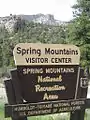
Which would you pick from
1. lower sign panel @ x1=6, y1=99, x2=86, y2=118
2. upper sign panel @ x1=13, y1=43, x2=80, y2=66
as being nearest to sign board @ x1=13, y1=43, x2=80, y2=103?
upper sign panel @ x1=13, y1=43, x2=80, y2=66

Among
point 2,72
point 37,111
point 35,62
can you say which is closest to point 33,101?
point 37,111

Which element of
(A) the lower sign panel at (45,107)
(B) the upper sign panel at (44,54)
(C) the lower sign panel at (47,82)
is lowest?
(A) the lower sign panel at (45,107)

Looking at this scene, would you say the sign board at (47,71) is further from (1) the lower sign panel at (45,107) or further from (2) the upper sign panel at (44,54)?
(1) the lower sign panel at (45,107)

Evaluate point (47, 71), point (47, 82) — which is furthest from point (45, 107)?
point (47, 71)

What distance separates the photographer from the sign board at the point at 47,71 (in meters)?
6.93

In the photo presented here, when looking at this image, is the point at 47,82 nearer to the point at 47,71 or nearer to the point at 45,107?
the point at 47,71

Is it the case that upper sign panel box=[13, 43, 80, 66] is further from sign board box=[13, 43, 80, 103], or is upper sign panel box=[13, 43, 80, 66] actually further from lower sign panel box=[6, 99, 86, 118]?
lower sign panel box=[6, 99, 86, 118]

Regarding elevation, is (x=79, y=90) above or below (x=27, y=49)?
below

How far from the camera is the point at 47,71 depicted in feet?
23.5

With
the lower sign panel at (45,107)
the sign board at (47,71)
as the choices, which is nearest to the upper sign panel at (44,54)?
the sign board at (47,71)

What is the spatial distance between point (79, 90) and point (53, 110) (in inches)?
27.1

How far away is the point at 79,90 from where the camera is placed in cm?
754

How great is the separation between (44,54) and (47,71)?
29cm

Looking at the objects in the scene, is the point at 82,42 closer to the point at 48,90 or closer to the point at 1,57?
the point at 1,57
